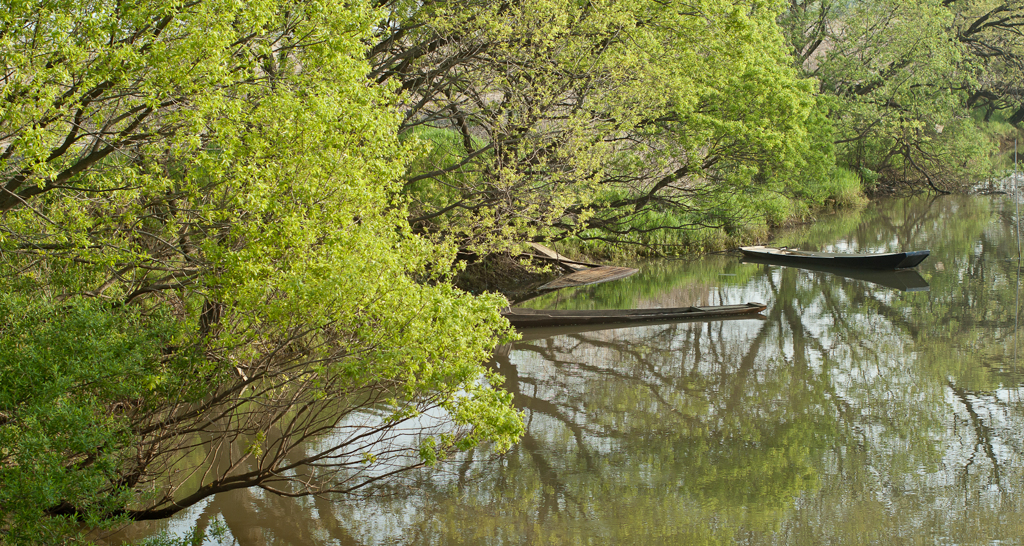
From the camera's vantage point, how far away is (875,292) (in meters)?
19.4

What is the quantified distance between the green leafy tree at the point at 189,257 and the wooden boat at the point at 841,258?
16.5 m

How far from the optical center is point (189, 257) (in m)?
7.38

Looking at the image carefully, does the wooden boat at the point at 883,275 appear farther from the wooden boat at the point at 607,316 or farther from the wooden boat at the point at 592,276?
the wooden boat at the point at 607,316

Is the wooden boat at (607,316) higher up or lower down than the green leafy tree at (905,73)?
lower down

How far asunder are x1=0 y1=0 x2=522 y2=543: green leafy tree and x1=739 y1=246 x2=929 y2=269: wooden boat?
54.0 ft

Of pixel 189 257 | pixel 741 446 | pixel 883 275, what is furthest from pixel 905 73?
pixel 189 257

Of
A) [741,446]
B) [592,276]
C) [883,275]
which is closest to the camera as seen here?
[741,446]

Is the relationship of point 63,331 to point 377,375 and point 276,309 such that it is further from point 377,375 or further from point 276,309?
point 377,375

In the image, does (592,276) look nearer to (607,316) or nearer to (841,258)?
(607,316)

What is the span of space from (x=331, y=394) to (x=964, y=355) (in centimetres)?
1067

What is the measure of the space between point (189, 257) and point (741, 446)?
6378 mm

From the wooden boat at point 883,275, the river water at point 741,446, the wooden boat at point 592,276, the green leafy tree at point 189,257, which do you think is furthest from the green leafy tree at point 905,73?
the green leafy tree at point 189,257

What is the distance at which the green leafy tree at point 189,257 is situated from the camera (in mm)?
6035

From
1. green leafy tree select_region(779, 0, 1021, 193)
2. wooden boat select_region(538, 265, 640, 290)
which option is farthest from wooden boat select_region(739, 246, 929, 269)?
green leafy tree select_region(779, 0, 1021, 193)
